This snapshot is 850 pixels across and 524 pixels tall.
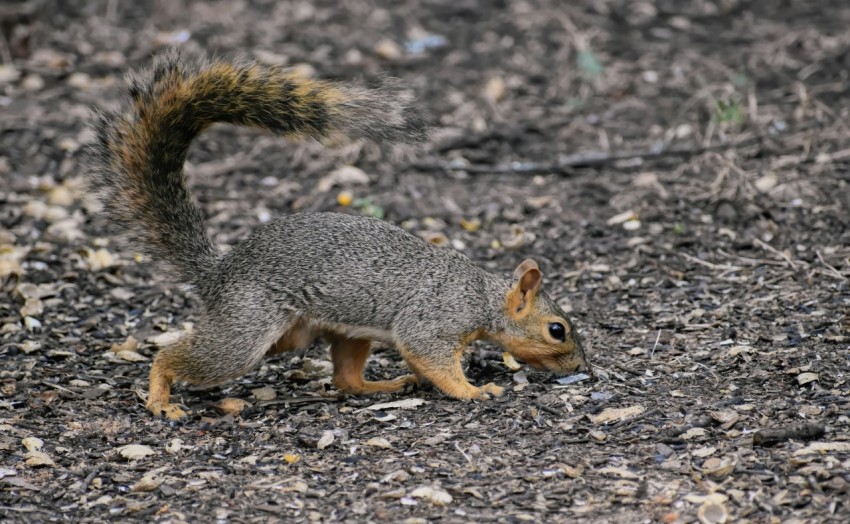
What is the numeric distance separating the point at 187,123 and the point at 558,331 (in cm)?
180

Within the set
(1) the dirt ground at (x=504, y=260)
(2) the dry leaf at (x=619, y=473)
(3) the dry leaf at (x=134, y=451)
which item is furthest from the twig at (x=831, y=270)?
(3) the dry leaf at (x=134, y=451)

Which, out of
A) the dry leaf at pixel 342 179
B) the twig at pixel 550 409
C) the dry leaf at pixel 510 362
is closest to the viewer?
the twig at pixel 550 409

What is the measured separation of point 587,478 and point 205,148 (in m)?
4.69

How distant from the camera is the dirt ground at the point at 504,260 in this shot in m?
3.82

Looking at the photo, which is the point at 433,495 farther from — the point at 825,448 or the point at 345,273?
the point at 825,448

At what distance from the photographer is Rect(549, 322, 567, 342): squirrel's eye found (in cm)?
472

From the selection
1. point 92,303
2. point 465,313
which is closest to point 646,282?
point 465,313

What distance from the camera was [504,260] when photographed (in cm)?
629

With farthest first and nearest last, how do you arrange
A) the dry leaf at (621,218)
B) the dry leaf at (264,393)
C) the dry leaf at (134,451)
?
the dry leaf at (621,218)
the dry leaf at (264,393)
the dry leaf at (134,451)


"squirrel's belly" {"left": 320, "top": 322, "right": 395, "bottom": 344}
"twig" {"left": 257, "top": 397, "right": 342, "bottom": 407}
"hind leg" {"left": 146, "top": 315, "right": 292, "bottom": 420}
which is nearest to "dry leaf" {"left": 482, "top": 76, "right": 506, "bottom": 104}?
"squirrel's belly" {"left": 320, "top": 322, "right": 395, "bottom": 344}

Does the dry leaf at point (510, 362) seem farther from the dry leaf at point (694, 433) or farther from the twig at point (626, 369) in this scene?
the dry leaf at point (694, 433)

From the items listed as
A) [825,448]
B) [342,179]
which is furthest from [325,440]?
[342,179]

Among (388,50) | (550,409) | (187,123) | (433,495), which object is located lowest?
(550,409)

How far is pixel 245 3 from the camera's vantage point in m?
9.96
